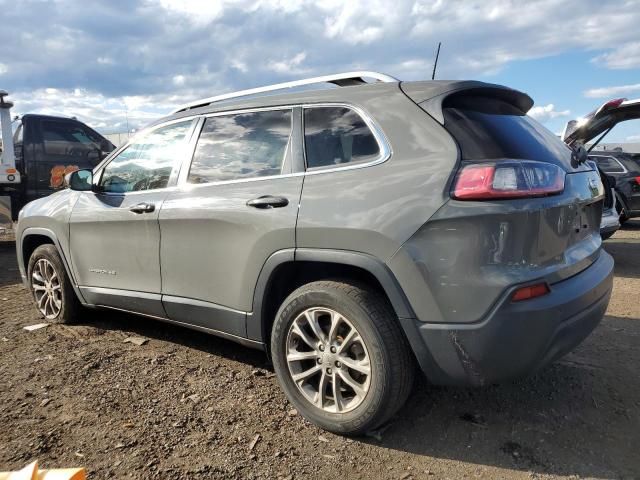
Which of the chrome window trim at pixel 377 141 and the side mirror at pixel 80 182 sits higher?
the chrome window trim at pixel 377 141

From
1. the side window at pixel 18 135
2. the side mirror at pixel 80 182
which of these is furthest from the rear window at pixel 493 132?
the side window at pixel 18 135

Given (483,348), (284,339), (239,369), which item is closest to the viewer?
(483,348)

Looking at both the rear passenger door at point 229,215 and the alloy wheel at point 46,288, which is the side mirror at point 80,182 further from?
the rear passenger door at point 229,215

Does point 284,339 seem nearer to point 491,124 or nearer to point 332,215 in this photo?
point 332,215

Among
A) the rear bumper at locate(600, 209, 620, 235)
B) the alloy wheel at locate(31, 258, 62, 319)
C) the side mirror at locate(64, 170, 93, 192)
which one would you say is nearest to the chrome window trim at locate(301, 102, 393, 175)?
the side mirror at locate(64, 170, 93, 192)

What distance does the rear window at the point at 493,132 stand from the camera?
8.21 feet

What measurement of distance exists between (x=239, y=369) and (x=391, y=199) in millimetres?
1844

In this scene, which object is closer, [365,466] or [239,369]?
[365,466]

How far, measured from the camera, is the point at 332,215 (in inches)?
106

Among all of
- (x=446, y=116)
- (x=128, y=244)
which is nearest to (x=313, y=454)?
(x=446, y=116)

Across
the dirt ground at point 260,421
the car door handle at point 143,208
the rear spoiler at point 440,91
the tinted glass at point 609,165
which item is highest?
the rear spoiler at point 440,91

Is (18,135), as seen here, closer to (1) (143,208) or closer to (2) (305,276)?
(1) (143,208)

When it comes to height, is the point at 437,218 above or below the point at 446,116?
below

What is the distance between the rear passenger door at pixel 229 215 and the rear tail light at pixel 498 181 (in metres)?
0.92
